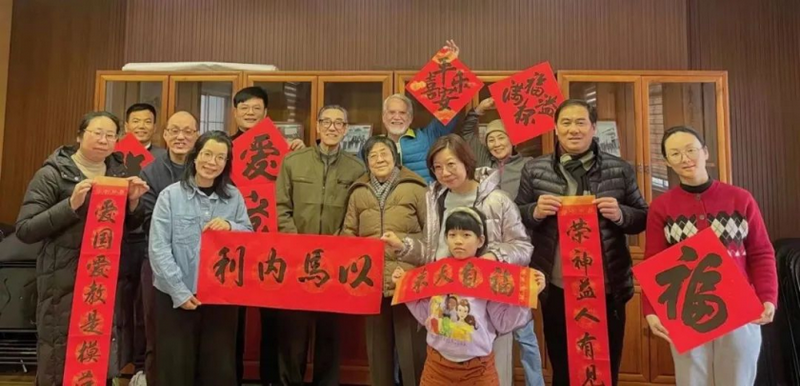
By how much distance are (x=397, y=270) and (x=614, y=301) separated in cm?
76

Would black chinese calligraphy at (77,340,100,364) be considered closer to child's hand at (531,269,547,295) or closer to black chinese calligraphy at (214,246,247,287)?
black chinese calligraphy at (214,246,247,287)

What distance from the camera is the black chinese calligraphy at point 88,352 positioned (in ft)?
6.21

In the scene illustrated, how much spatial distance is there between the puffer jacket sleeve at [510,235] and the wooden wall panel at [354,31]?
185cm

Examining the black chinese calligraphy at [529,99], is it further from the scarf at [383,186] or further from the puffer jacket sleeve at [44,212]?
the puffer jacket sleeve at [44,212]

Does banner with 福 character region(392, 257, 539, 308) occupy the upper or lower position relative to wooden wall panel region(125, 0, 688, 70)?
lower

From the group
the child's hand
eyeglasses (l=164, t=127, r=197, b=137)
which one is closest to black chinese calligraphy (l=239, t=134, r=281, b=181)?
eyeglasses (l=164, t=127, r=197, b=137)

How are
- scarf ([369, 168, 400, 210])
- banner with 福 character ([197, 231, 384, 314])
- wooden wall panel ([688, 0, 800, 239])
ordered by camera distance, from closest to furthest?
banner with 福 character ([197, 231, 384, 314])
scarf ([369, 168, 400, 210])
wooden wall panel ([688, 0, 800, 239])

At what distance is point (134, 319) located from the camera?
248 centimetres

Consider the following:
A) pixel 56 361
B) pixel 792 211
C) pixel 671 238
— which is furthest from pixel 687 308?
pixel 792 211

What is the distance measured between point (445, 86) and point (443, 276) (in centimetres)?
121

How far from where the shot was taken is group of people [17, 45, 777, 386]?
1.63 meters

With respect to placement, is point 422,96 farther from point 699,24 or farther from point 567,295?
point 699,24

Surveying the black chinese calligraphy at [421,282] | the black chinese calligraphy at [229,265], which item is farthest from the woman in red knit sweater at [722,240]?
the black chinese calligraphy at [229,265]

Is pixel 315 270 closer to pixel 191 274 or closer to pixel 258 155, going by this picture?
pixel 191 274
